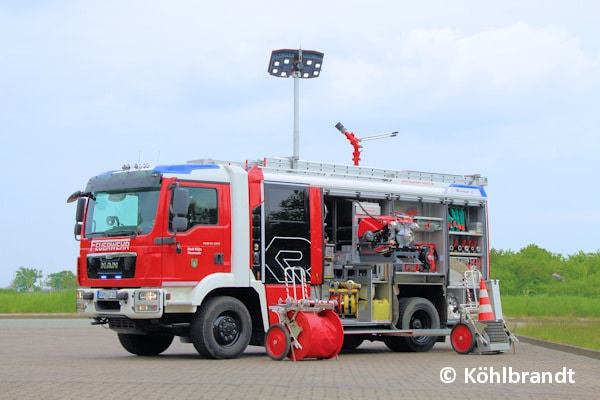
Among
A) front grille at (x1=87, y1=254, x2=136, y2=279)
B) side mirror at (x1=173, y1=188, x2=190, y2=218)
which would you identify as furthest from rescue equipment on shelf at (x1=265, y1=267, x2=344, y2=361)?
front grille at (x1=87, y1=254, x2=136, y2=279)

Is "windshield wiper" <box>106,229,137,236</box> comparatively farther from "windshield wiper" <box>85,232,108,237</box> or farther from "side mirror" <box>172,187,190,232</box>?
"side mirror" <box>172,187,190,232</box>

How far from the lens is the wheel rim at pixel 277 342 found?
59.7 feet

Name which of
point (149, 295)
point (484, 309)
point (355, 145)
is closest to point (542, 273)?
point (355, 145)

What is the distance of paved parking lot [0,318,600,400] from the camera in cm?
1230

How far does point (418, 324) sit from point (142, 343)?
18.6 feet

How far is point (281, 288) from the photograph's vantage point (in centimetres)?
1958

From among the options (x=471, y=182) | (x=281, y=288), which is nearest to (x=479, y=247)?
(x=471, y=182)

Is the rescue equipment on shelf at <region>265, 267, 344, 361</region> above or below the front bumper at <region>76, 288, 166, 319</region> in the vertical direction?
below

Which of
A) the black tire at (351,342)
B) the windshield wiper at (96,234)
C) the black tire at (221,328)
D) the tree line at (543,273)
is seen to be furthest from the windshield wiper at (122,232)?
the tree line at (543,273)

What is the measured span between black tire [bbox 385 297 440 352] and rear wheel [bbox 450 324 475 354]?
61.9 inches

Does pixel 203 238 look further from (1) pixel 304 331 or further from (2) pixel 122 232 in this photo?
(1) pixel 304 331

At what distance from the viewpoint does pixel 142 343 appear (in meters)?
20.3

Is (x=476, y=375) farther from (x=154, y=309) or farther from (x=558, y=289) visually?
(x=558, y=289)

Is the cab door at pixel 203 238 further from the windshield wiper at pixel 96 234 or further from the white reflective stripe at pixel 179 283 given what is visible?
the windshield wiper at pixel 96 234
